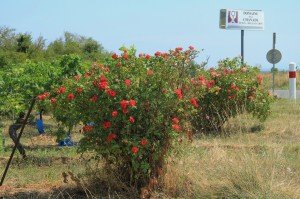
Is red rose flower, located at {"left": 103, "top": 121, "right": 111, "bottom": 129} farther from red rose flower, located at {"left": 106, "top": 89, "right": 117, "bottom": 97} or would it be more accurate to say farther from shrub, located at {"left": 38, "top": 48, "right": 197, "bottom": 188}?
red rose flower, located at {"left": 106, "top": 89, "right": 117, "bottom": 97}

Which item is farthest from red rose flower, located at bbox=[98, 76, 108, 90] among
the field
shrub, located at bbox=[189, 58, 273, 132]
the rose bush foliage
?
shrub, located at bbox=[189, 58, 273, 132]

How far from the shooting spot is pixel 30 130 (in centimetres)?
1645

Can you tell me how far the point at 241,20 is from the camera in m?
25.8

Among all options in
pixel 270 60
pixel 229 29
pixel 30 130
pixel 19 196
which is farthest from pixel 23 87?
pixel 229 29

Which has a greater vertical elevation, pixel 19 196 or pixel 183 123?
pixel 183 123

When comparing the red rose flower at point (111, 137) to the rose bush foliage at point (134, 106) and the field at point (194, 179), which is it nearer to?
the rose bush foliage at point (134, 106)

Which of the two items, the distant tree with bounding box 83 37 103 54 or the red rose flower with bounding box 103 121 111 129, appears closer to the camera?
the red rose flower with bounding box 103 121 111 129

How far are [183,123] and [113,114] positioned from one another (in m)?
0.86

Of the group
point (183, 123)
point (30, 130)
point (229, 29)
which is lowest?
point (30, 130)

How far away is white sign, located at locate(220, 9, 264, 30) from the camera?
83.2ft

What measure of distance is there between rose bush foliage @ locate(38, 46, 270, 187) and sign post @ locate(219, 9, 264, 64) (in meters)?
18.1

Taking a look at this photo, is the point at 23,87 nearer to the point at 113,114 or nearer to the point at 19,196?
the point at 19,196

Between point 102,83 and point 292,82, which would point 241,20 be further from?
point 102,83

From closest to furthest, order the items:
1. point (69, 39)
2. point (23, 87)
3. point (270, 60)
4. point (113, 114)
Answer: point (113, 114), point (23, 87), point (270, 60), point (69, 39)
